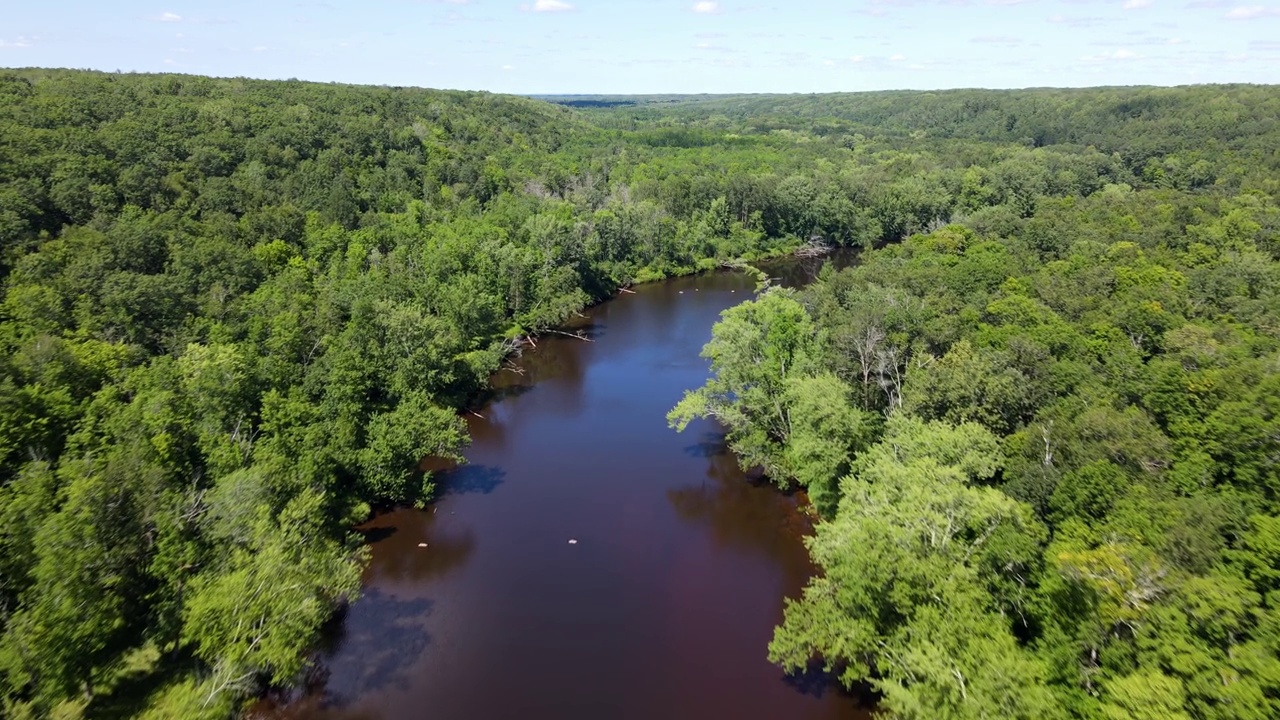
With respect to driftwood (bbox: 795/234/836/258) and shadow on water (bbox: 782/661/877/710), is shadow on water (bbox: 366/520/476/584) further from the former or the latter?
driftwood (bbox: 795/234/836/258)

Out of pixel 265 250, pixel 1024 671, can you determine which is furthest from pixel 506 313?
pixel 1024 671

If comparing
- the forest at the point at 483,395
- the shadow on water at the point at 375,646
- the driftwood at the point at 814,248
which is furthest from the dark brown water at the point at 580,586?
the driftwood at the point at 814,248

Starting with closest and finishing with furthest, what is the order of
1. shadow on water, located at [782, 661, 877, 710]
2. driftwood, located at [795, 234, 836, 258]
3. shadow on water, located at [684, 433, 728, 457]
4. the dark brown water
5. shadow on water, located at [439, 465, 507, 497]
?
shadow on water, located at [782, 661, 877, 710]
the dark brown water
shadow on water, located at [439, 465, 507, 497]
shadow on water, located at [684, 433, 728, 457]
driftwood, located at [795, 234, 836, 258]

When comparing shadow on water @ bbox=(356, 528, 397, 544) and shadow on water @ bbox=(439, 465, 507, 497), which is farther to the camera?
shadow on water @ bbox=(439, 465, 507, 497)

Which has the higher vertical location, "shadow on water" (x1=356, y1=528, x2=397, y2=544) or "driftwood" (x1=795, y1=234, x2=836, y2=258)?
"driftwood" (x1=795, y1=234, x2=836, y2=258)

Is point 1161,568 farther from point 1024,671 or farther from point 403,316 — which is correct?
point 403,316

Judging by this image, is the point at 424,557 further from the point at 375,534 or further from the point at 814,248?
the point at 814,248

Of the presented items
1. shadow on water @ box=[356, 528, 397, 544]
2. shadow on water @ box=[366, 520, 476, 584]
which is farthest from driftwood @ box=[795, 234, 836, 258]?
shadow on water @ box=[356, 528, 397, 544]

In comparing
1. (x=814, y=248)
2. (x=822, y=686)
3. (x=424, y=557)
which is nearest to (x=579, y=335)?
(x=424, y=557)
